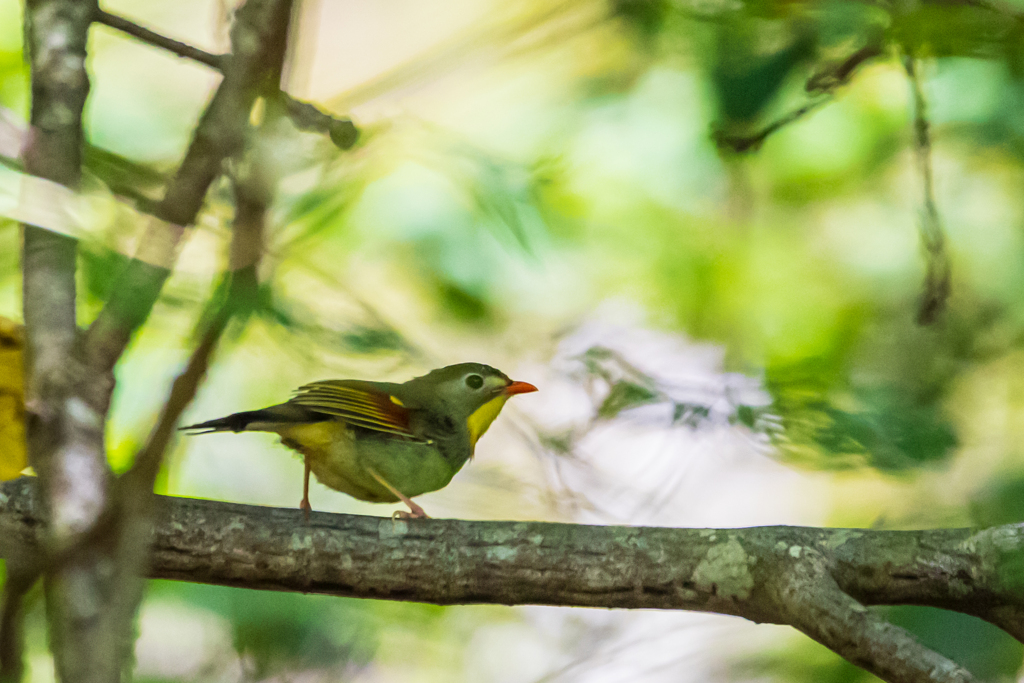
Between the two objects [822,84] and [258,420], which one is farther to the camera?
[822,84]

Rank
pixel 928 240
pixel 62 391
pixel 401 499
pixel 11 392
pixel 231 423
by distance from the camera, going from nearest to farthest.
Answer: pixel 62 391, pixel 11 392, pixel 231 423, pixel 401 499, pixel 928 240

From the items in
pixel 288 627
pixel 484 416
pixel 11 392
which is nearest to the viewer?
pixel 11 392

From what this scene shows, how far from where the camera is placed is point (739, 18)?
2.41 meters

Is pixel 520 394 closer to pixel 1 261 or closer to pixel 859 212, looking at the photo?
pixel 1 261

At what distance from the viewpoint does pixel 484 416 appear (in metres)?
3.13

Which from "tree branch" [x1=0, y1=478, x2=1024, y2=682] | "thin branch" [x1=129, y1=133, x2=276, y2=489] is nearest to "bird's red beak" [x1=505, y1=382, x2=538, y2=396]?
"tree branch" [x1=0, y1=478, x2=1024, y2=682]

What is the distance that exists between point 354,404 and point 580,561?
2.84 feet

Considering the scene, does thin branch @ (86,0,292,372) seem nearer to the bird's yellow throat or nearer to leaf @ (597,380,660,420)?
leaf @ (597,380,660,420)

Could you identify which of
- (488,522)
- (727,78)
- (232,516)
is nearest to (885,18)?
(727,78)

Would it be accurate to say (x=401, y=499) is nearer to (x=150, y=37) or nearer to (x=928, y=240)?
(x=150, y=37)

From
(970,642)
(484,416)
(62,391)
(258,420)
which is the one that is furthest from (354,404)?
(970,642)

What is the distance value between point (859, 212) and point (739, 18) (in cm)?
249

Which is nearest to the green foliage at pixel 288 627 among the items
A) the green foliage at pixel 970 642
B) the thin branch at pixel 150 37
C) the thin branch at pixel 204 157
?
the green foliage at pixel 970 642

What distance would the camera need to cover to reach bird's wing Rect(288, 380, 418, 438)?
2.59 metres
